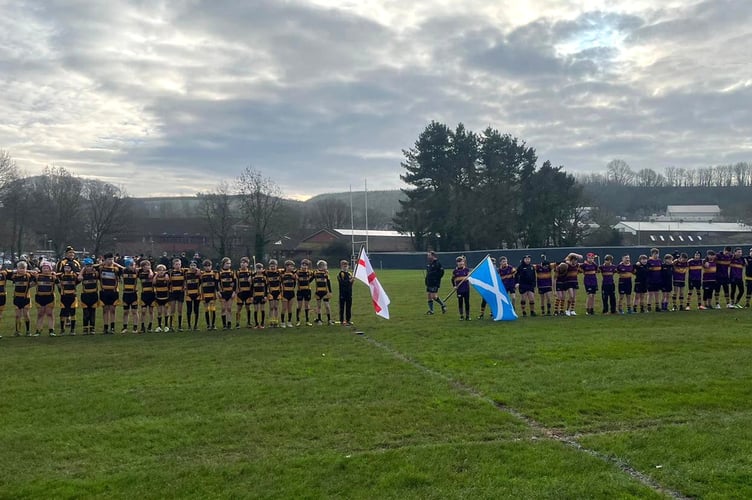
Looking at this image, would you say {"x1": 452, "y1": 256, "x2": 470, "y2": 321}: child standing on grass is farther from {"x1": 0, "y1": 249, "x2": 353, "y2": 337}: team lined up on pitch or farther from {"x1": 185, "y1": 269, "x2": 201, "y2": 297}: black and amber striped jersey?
{"x1": 185, "y1": 269, "x2": 201, "y2": 297}: black and amber striped jersey

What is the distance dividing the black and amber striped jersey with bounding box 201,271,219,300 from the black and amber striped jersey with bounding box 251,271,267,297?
1150mm

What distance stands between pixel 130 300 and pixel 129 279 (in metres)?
0.63

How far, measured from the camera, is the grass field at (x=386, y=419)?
19.5 feet

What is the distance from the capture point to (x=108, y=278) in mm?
17141

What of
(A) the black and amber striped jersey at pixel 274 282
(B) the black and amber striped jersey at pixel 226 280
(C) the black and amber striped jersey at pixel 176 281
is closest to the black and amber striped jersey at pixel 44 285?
(C) the black and amber striped jersey at pixel 176 281

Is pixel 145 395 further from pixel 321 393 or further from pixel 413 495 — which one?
pixel 413 495

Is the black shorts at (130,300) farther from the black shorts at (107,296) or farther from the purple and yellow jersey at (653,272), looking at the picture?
the purple and yellow jersey at (653,272)

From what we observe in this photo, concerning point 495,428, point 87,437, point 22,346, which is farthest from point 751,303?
point 22,346

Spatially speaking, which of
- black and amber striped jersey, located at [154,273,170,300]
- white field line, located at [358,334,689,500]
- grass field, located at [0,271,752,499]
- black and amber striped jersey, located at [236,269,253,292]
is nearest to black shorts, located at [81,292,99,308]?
black and amber striped jersey, located at [154,273,170,300]

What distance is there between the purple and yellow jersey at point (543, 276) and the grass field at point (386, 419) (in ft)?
18.2

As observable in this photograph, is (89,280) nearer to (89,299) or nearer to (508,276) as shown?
(89,299)

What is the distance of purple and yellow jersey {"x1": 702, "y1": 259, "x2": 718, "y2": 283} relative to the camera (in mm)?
21031

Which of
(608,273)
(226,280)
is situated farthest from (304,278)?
(608,273)

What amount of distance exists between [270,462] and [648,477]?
3996 millimetres
